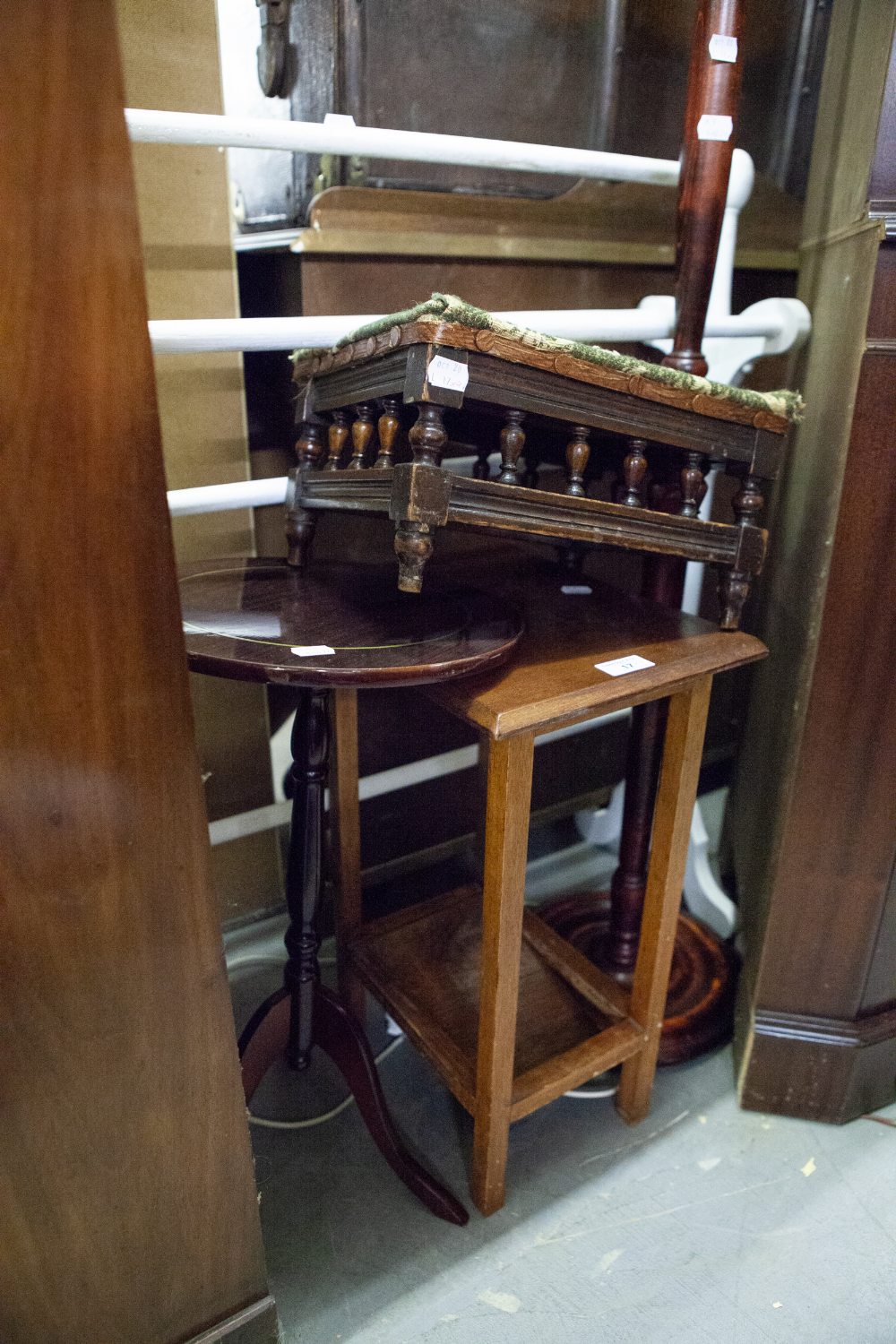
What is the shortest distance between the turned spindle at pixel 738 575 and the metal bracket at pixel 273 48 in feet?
3.13

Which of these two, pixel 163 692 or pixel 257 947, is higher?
pixel 163 692

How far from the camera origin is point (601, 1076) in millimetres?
1439

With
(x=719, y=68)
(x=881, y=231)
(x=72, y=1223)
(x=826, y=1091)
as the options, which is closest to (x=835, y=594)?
(x=881, y=231)

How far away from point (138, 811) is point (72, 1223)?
41 centimetres

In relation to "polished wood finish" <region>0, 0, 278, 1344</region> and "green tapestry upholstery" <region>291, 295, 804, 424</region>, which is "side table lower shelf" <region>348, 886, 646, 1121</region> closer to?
"polished wood finish" <region>0, 0, 278, 1344</region>

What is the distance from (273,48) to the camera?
4.20 feet

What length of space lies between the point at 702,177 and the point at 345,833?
1.09 m

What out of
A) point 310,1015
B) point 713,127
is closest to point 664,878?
point 310,1015

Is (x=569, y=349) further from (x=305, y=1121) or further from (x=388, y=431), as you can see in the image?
(x=305, y=1121)

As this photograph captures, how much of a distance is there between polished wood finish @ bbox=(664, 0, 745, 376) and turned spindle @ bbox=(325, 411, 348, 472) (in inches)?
18.9

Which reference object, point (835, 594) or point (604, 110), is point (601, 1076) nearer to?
point (835, 594)

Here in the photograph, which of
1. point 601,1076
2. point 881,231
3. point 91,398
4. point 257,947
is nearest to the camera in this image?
point 91,398

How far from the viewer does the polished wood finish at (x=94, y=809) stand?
22.6 inches

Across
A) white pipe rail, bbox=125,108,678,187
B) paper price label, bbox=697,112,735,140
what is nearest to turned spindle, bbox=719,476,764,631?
paper price label, bbox=697,112,735,140
